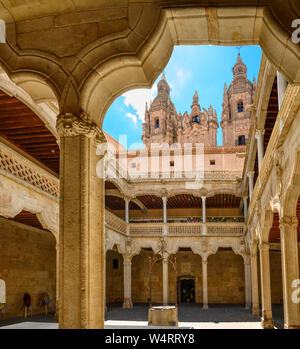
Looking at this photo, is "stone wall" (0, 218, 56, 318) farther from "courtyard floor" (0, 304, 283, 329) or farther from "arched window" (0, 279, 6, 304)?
"courtyard floor" (0, 304, 283, 329)

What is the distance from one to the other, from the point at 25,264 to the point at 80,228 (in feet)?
44.7

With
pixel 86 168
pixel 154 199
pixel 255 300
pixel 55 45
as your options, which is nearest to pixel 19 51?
pixel 55 45

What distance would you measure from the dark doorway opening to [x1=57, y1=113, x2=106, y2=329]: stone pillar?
22943 mm

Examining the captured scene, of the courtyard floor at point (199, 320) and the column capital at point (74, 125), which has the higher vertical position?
the column capital at point (74, 125)

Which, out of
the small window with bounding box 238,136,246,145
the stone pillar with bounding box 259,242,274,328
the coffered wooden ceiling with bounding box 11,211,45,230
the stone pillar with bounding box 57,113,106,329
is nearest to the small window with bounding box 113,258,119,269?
the coffered wooden ceiling with bounding box 11,211,45,230

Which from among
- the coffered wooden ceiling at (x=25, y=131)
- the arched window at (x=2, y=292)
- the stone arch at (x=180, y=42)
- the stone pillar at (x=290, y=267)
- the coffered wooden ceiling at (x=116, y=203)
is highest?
the coffered wooden ceiling at (x=25, y=131)

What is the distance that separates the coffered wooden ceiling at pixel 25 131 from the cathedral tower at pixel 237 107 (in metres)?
33.4

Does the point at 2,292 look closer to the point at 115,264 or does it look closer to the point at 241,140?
the point at 115,264

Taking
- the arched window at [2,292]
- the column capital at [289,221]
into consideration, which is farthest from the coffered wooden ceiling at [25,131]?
the column capital at [289,221]

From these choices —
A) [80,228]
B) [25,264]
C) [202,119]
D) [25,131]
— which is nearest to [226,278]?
[25,264]

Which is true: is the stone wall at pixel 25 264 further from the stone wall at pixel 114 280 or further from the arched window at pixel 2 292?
the stone wall at pixel 114 280

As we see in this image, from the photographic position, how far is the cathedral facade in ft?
148

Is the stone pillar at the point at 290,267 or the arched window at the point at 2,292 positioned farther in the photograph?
the arched window at the point at 2,292

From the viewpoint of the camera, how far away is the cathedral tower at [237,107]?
44594mm
